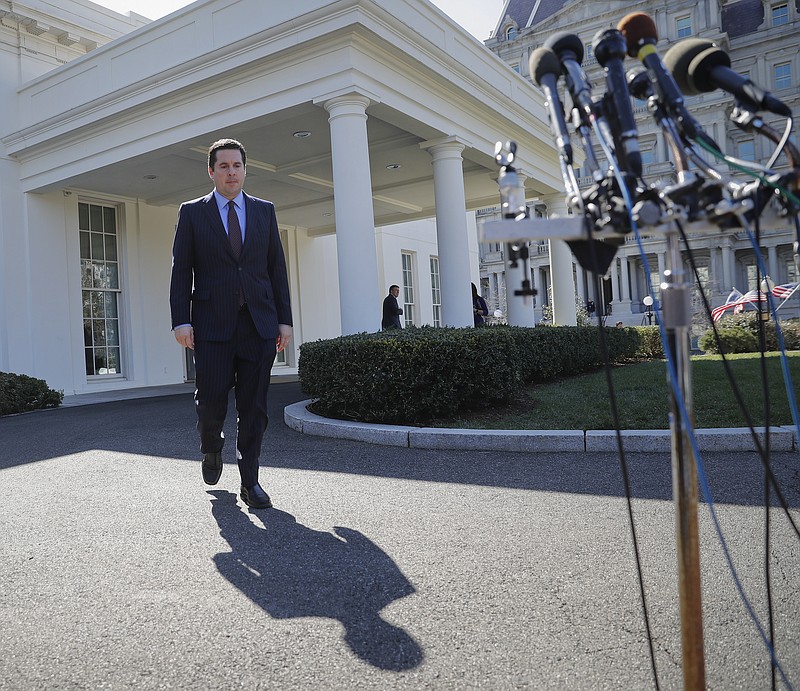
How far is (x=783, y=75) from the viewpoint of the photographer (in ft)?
175

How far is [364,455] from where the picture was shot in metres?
5.60

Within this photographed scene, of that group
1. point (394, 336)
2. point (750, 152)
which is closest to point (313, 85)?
point (394, 336)

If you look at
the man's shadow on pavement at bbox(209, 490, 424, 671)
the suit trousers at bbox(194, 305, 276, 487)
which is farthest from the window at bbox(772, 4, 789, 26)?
the man's shadow on pavement at bbox(209, 490, 424, 671)

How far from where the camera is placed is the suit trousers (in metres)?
3.86

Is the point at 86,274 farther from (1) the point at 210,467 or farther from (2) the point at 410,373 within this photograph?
(1) the point at 210,467

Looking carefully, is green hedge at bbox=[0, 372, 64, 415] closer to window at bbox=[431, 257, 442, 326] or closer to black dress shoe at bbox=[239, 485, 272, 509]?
black dress shoe at bbox=[239, 485, 272, 509]

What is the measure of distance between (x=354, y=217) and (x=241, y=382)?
561 cm

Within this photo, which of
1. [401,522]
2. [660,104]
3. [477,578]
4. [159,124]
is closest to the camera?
[660,104]

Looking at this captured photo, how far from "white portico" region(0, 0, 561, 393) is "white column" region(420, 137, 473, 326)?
3 centimetres

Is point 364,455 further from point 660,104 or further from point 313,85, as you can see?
point 313,85

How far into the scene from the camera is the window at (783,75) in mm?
52844

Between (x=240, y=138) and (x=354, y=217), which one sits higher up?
(x=240, y=138)

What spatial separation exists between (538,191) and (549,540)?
14451 millimetres

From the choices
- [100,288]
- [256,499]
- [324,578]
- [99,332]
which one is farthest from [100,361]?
[324,578]
